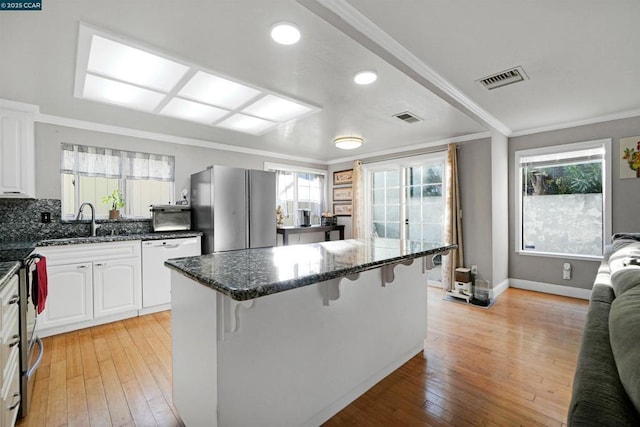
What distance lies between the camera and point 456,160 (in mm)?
4359

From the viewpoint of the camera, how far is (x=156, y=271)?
3.49m

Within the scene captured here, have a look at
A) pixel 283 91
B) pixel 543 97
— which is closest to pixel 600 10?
pixel 543 97

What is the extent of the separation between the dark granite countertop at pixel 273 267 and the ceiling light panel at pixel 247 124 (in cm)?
211

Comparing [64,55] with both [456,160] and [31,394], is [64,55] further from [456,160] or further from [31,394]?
[456,160]

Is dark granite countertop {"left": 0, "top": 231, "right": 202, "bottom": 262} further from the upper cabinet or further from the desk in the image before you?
the desk

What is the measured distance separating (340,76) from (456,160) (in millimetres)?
2754

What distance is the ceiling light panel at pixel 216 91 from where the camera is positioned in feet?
8.09

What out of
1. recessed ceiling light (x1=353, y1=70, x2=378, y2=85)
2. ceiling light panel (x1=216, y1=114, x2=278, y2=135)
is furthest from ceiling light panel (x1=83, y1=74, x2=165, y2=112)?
recessed ceiling light (x1=353, y1=70, x2=378, y2=85)

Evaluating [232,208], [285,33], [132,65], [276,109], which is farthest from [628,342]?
[232,208]

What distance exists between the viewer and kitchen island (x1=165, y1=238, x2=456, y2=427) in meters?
1.23

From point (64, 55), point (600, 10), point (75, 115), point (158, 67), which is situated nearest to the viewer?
point (600, 10)

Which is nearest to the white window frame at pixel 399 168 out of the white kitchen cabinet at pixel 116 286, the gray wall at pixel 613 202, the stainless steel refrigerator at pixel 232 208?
the gray wall at pixel 613 202

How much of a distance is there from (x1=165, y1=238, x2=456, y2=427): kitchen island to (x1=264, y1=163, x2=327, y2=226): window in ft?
12.5

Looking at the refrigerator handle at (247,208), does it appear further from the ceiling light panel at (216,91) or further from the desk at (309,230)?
the ceiling light panel at (216,91)
